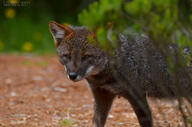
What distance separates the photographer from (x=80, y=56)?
4.05 m

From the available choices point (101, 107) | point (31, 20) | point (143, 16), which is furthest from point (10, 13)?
point (143, 16)

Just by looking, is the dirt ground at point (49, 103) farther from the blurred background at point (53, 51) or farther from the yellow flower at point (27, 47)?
the yellow flower at point (27, 47)

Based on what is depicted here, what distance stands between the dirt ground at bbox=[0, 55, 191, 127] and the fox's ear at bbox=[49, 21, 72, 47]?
106 cm

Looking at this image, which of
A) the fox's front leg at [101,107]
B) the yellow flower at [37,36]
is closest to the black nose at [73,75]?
the fox's front leg at [101,107]

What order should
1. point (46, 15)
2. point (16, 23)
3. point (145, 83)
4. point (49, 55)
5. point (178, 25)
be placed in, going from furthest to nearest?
point (46, 15) → point (16, 23) → point (49, 55) → point (145, 83) → point (178, 25)

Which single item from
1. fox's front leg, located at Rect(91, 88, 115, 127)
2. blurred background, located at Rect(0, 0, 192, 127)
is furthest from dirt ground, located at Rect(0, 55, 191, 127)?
fox's front leg, located at Rect(91, 88, 115, 127)

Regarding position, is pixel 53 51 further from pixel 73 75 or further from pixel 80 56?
pixel 73 75

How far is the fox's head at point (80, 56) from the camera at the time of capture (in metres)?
3.99

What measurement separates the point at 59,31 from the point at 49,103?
6.21 ft

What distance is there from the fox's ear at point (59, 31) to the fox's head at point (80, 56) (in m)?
0.02

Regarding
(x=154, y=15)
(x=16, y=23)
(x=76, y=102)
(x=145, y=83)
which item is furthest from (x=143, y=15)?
(x=16, y=23)

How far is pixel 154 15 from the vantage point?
8.64 ft

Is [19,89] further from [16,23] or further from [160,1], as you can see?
[16,23]

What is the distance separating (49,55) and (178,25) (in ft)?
27.1
